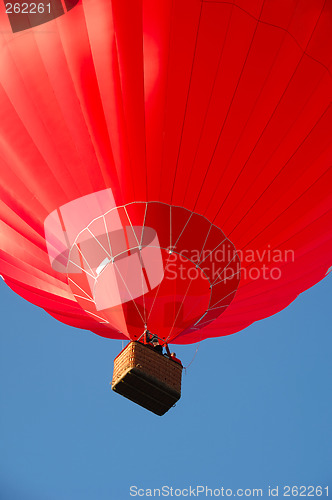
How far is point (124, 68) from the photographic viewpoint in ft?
22.5

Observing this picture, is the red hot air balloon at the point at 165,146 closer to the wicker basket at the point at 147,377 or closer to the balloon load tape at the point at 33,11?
the balloon load tape at the point at 33,11

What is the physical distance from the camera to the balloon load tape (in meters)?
6.91

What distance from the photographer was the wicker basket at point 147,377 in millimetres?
6727

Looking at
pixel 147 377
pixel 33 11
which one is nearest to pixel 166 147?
pixel 33 11

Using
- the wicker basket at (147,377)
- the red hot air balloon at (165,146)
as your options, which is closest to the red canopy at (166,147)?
the red hot air balloon at (165,146)

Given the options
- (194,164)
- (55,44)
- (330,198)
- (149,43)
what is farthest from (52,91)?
(330,198)

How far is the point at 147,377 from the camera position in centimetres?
672

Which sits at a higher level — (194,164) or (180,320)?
(194,164)

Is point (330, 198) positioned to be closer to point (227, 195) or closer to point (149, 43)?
point (227, 195)

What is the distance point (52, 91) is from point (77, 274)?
169 cm

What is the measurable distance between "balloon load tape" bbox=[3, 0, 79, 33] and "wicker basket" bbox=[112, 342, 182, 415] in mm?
2934

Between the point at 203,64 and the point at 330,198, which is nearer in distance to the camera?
the point at 203,64

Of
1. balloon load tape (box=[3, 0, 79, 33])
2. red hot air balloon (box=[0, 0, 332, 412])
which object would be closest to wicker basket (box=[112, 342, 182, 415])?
red hot air balloon (box=[0, 0, 332, 412])

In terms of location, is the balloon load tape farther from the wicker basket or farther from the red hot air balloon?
the wicker basket
